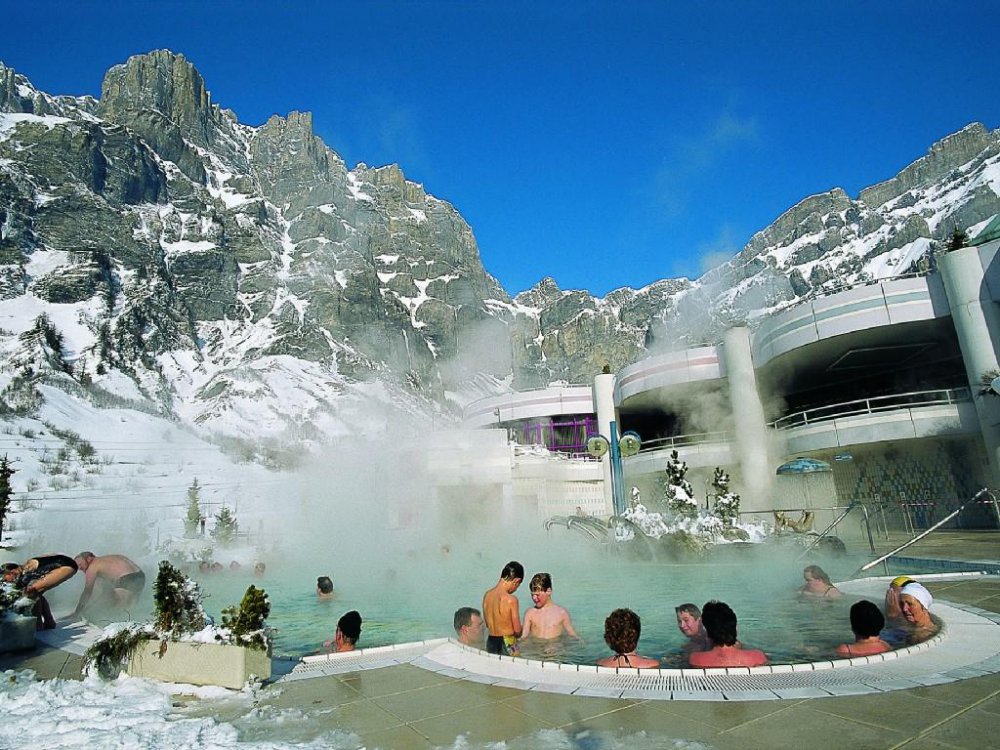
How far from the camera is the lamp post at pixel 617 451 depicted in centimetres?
3165

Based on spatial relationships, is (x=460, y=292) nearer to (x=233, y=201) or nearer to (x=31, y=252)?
(x=233, y=201)

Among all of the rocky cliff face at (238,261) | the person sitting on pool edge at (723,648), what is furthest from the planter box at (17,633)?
the rocky cliff face at (238,261)

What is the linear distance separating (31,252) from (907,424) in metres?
107

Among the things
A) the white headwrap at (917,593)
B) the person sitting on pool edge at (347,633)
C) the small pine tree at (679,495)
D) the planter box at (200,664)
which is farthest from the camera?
the small pine tree at (679,495)

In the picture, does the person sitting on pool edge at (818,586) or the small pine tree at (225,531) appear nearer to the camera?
the person sitting on pool edge at (818,586)

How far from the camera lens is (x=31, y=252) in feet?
281

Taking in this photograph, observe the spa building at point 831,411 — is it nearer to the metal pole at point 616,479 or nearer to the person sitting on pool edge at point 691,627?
the metal pole at point 616,479

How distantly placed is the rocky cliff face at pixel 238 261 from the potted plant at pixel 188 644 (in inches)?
2237

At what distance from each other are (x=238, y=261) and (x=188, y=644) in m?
135

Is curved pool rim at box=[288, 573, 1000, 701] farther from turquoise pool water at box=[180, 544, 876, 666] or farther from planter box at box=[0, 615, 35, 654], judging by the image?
planter box at box=[0, 615, 35, 654]

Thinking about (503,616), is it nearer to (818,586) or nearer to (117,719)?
(117,719)

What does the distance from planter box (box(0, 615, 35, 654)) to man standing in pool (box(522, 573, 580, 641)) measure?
5817 mm

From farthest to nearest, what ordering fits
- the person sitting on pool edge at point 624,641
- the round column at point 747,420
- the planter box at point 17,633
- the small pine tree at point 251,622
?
the round column at point 747,420 < the planter box at point 17,633 < the person sitting on pool edge at point 624,641 < the small pine tree at point 251,622

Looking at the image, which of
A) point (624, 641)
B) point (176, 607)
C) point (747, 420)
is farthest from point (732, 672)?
point (747, 420)
